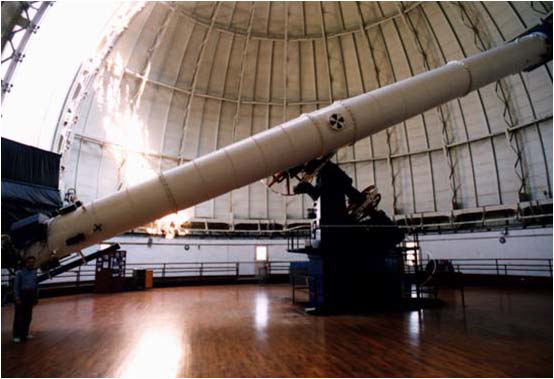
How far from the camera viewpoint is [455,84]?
8477mm

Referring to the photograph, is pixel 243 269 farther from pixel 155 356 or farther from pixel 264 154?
pixel 155 356

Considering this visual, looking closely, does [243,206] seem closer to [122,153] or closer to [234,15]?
[122,153]

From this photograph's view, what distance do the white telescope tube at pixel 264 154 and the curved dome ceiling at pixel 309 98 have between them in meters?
6.41

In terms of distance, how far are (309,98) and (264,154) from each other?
40.2 feet

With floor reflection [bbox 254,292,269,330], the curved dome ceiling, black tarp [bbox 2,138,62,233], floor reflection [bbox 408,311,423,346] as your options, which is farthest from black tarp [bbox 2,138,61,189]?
floor reflection [bbox 408,311,423,346]

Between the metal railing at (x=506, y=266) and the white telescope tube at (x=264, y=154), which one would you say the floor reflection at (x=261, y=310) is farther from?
the metal railing at (x=506, y=266)

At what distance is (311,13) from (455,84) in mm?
9989

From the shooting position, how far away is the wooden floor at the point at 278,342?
14.9 ft

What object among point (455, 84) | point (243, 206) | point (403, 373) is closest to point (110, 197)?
point (403, 373)

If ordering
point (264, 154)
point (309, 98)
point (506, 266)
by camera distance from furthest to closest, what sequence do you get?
point (309, 98) < point (506, 266) < point (264, 154)

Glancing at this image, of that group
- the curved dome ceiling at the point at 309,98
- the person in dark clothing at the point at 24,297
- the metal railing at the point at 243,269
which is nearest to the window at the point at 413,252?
the metal railing at the point at 243,269

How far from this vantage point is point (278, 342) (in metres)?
5.88

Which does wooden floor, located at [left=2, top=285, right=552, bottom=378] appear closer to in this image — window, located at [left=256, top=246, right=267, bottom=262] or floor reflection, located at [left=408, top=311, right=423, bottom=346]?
floor reflection, located at [left=408, top=311, right=423, bottom=346]

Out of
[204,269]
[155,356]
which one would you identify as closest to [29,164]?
[155,356]
